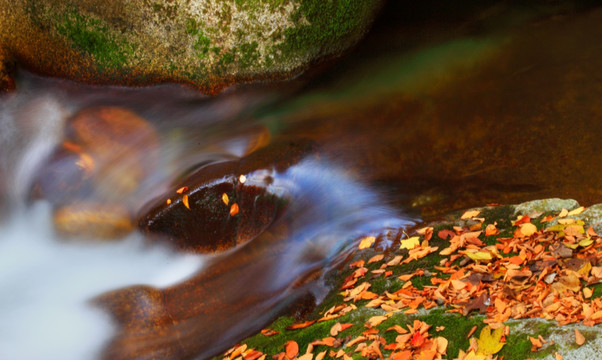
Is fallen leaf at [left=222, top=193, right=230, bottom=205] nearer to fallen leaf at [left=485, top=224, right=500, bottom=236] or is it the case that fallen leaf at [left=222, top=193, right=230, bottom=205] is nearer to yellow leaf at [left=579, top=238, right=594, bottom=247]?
fallen leaf at [left=485, top=224, right=500, bottom=236]

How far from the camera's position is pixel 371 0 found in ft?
26.4

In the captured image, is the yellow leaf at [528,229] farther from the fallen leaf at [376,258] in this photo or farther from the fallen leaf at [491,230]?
the fallen leaf at [376,258]

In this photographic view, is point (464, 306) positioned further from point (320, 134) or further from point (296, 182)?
point (320, 134)

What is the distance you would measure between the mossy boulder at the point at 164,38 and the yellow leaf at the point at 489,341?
5324mm

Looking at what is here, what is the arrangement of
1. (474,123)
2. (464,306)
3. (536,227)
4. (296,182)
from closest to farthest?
1. (464,306)
2. (536,227)
3. (296,182)
4. (474,123)

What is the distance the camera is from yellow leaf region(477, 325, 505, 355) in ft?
10.1

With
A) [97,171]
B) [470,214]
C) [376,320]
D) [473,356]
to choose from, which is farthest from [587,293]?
[97,171]

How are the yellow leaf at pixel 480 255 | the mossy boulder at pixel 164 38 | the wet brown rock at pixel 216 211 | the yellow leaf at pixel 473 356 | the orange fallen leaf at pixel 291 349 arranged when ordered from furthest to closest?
the mossy boulder at pixel 164 38, the wet brown rock at pixel 216 211, the yellow leaf at pixel 480 255, the orange fallen leaf at pixel 291 349, the yellow leaf at pixel 473 356

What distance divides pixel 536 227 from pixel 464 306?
4.43 feet

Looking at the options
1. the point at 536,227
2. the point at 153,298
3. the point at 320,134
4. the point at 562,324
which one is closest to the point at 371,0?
the point at 320,134

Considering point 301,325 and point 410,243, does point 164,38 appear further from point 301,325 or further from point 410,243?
point 301,325

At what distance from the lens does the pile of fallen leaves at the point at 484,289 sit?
10.6 feet

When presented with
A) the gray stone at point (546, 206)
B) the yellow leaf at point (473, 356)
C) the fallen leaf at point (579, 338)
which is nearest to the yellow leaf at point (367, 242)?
the gray stone at point (546, 206)

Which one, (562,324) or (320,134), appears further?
(320,134)
